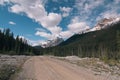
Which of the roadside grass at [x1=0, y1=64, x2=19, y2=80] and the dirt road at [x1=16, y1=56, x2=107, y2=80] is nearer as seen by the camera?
the roadside grass at [x1=0, y1=64, x2=19, y2=80]

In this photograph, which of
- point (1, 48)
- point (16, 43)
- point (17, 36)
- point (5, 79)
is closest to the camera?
point (5, 79)

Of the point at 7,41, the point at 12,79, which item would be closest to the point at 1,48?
the point at 7,41

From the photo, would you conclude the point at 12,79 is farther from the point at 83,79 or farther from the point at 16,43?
the point at 16,43

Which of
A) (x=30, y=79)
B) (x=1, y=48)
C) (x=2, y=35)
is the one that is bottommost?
(x=30, y=79)

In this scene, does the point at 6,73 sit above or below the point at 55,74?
above

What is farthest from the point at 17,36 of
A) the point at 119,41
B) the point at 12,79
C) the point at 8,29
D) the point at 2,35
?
the point at 12,79

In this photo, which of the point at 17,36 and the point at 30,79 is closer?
the point at 30,79

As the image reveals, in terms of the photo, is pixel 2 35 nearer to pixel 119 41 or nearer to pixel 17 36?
pixel 17 36

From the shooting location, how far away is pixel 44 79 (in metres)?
18.0

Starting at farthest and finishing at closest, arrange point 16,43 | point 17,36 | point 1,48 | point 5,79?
1. point 17,36
2. point 16,43
3. point 1,48
4. point 5,79

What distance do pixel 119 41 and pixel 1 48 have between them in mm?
80428

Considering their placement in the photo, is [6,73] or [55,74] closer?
[6,73]

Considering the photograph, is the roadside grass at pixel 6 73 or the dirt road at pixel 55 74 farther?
the dirt road at pixel 55 74

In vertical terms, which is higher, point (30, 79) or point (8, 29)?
point (8, 29)
